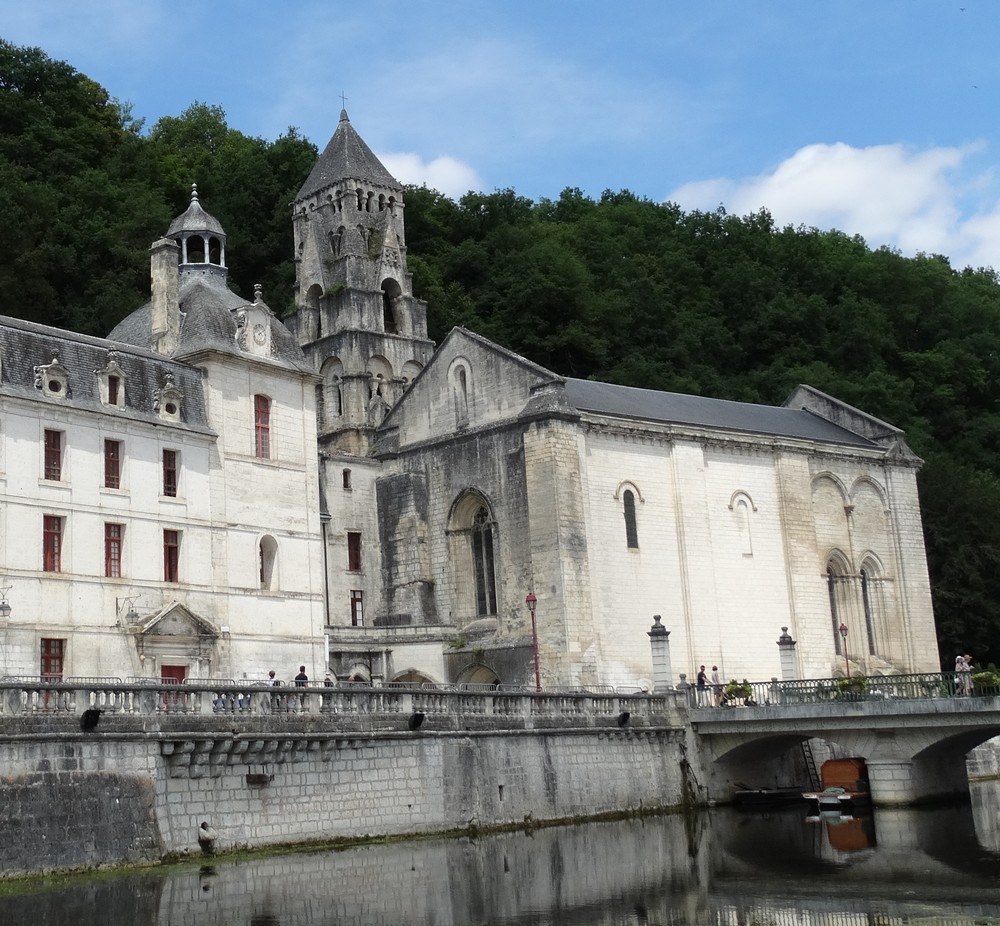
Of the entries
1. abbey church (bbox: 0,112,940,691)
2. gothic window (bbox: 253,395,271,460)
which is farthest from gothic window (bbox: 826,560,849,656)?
gothic window (bbox: 253,395,271,460)

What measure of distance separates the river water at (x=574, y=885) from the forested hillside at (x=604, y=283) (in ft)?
108

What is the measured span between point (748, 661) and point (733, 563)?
333 centimetres

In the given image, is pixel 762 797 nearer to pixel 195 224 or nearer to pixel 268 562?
pixel 268 562

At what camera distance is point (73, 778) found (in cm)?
2378

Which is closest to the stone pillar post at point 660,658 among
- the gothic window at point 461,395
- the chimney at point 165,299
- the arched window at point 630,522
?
the arched window at point 630,522

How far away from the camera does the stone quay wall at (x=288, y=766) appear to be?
77.3 ft

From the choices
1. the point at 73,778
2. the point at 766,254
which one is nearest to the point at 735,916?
the point at 73,778

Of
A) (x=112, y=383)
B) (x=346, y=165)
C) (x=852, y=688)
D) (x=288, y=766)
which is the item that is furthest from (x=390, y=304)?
(x=288, y=766)

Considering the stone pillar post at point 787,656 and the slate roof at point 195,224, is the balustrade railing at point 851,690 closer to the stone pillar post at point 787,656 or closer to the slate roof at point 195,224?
the stone pillar post at point 787,656

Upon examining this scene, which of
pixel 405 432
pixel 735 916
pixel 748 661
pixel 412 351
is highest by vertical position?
pixel 412 351

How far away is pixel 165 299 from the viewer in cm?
3947

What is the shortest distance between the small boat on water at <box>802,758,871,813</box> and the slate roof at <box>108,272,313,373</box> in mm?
18033

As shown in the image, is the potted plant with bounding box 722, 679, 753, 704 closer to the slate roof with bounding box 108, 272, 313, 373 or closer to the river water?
the river water

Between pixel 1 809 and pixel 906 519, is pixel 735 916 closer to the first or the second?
pixel 1 809
